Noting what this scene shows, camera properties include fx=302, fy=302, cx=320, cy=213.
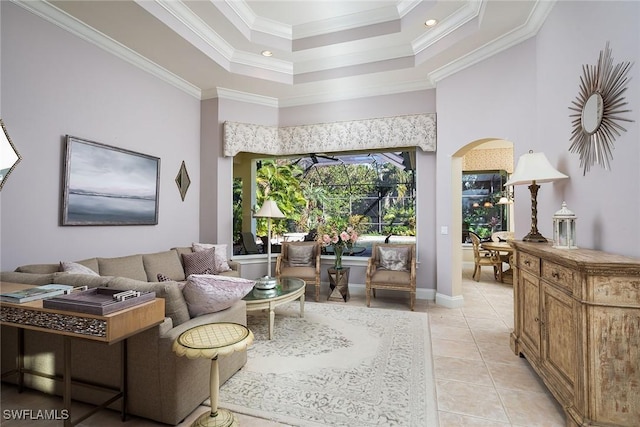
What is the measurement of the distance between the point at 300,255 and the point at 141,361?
336 cm

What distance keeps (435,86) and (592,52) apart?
2534 mm

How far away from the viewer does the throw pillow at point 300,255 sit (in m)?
5.19

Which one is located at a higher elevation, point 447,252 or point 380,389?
point 447,252

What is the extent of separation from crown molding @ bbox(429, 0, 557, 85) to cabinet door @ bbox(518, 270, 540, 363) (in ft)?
8.88

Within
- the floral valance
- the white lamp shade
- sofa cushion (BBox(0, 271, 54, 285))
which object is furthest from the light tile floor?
the floral valance

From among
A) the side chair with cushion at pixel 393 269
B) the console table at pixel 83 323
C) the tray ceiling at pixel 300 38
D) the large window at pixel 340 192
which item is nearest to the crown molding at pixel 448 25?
the tray ceiling at pixel 300 38

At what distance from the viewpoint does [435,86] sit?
4.82 meters

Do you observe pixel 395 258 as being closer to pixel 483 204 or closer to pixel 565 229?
pixel 565 229

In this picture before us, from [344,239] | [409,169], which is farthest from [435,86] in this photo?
[344,239]

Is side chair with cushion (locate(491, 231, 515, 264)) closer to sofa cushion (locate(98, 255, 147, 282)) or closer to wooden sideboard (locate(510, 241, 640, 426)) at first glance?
wooden sideboard (locate(510, 241, 640, 426))

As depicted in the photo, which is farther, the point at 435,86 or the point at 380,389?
the point at 435,86

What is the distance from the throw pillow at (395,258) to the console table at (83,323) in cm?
366

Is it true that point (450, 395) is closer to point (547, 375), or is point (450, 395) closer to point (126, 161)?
point (547, 375)

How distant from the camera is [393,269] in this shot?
4.84 m
